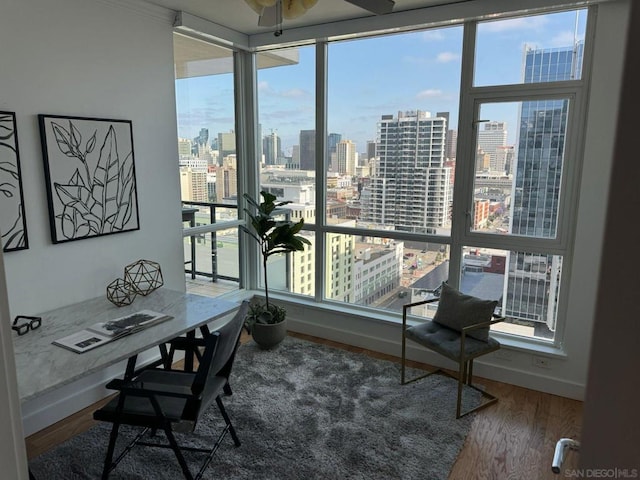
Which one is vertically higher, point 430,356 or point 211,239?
point 211,239

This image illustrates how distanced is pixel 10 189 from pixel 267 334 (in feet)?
7.34

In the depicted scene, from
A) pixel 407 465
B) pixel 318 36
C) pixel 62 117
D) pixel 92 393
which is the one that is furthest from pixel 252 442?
pixel 318 36

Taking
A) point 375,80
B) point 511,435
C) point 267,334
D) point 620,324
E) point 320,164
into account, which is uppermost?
point 375,80

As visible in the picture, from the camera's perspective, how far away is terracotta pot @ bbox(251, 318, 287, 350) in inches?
153

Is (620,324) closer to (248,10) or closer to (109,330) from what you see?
(109,330)

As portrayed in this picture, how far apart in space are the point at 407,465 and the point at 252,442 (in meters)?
0.93

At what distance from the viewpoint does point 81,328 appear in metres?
2.51

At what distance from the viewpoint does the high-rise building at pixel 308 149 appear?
13.9 feet

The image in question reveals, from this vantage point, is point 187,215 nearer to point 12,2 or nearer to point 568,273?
point 12,2

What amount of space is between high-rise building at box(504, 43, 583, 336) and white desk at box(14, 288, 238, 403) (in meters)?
2.23

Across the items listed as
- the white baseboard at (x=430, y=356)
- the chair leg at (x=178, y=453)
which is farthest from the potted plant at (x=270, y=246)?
the chair leg at (x=178, y=453)

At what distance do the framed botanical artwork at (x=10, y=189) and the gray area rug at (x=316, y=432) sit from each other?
1.30 m

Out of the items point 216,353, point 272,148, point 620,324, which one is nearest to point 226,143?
point 272,148

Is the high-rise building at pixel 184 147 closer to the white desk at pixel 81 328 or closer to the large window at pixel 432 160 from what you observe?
the large window at pixel 432 160
